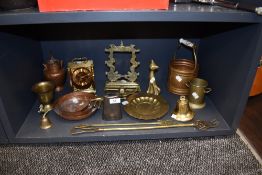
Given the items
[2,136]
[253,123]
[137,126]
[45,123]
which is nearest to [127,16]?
[137,126]

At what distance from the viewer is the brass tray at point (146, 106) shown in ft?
3.41

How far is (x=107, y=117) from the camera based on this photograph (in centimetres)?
103

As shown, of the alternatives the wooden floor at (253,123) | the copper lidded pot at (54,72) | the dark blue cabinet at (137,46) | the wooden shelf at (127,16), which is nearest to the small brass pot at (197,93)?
the dark blue cabinet at (137,46)

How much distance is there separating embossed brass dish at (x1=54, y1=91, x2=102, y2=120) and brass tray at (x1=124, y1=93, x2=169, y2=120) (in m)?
0.16

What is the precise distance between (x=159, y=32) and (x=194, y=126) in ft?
1.85

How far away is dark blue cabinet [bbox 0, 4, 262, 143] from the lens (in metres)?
0.78

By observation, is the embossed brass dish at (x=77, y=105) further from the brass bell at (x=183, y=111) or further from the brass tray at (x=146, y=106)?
the brass bell at (x=183, y=111)

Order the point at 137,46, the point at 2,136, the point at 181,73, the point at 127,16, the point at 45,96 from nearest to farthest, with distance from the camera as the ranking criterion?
1. the point at 127,16
2. the point at 2,136
3. the point at 45,96
4. the point at 181,73
5. the point at 137,46

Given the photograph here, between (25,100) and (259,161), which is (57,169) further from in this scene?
(259,161)

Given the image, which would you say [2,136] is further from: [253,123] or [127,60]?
[253,123]

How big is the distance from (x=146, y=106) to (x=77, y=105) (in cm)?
33

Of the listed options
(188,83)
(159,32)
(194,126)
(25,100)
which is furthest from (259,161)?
(25,100)

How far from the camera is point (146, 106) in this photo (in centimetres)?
110

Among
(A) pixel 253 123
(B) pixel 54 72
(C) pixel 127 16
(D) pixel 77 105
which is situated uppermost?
(C) pixel 127 16
